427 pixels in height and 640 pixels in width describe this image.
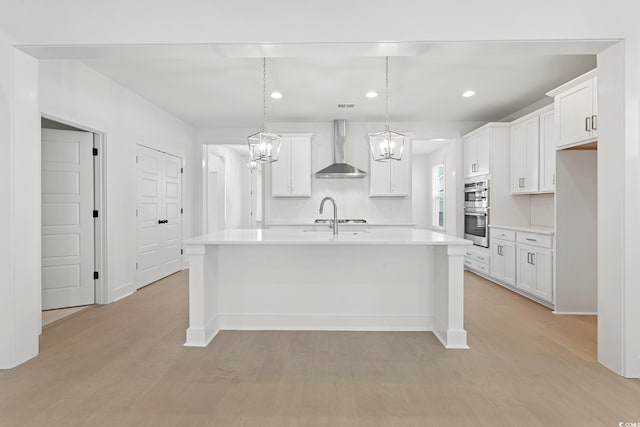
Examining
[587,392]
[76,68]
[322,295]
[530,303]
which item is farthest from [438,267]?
[76,68]

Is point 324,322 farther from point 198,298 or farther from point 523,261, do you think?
point 523,261

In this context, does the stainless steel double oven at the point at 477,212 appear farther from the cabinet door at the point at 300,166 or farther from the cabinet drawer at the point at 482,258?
the cabinet door at the point at 300,166

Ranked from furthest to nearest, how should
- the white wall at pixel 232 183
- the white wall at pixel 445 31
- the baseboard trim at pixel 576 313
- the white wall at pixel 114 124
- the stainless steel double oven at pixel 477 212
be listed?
the white wall at pixel 232 183
the stainless steel double oven at pixel 477 212
the baseboard trim at pixel 576 313
the white wall at pixel 114 124
the white wall at pixel 445 31

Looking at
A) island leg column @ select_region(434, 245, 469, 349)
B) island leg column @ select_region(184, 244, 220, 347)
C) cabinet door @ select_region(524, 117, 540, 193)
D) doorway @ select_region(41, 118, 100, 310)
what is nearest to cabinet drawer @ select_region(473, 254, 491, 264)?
cabinet door @ select_region(524, 117, 540, 193)

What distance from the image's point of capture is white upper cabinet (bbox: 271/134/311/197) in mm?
6367

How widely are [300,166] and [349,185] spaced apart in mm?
959

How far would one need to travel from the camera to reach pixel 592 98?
336 centimetres

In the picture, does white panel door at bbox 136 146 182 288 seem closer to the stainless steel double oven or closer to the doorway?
the doorway

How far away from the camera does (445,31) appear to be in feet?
8.22

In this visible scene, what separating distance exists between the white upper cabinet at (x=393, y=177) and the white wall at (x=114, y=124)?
351cm

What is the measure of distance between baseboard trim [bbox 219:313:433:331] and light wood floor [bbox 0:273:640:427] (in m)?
0.11

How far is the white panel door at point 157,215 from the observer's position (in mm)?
5125

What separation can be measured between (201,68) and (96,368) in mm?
3023

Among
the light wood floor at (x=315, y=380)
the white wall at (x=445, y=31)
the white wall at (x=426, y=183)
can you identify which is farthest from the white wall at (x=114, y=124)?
the white wall at (x=426, y=183)
